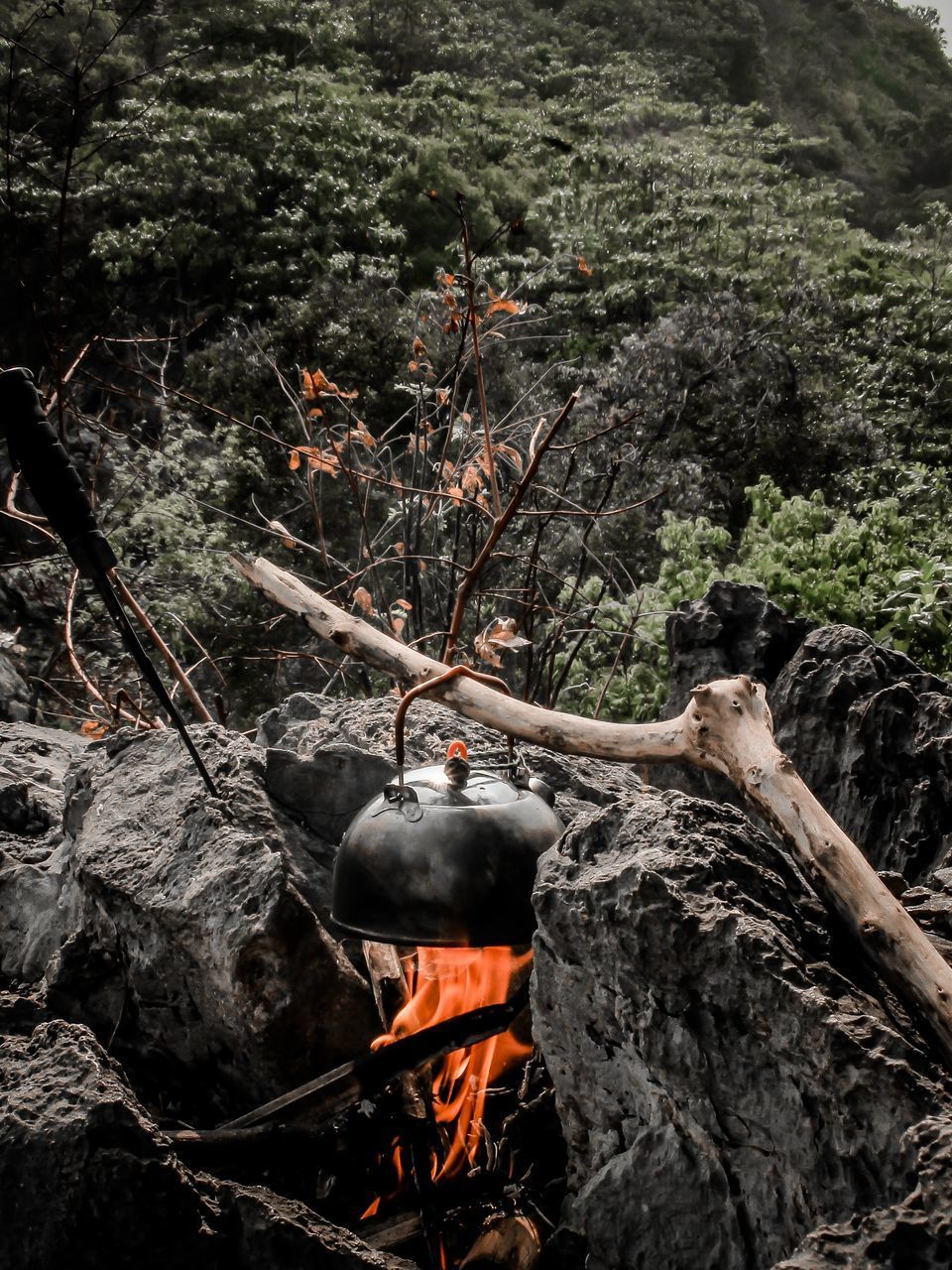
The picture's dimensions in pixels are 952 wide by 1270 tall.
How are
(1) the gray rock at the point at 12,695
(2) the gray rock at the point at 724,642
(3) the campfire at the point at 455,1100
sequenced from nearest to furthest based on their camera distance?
(3) the campfire at the point at 455,1100 → (2) the gray rock at the point at 724,642 → (1) the gray rock at the point at 12,695

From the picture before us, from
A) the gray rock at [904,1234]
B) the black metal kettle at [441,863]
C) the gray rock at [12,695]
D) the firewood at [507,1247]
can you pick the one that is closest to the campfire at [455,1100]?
the firewood at [507,1247]

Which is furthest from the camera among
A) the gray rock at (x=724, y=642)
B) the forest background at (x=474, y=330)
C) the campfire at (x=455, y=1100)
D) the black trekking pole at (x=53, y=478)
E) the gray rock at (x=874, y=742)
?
the forest background at (x=474, y=330)

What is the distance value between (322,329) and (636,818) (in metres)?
9.50

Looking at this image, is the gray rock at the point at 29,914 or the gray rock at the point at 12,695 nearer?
the gray rock at the point at 29,914

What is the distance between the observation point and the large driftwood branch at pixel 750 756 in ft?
6.63

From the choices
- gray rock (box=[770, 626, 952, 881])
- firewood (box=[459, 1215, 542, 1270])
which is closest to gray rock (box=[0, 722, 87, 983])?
firewood (box=[459, 1215, 542, 1270])

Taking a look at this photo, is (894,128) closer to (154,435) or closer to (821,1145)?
(154,435)

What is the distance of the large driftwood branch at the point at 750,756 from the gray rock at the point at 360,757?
177mm

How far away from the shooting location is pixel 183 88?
13.2 m

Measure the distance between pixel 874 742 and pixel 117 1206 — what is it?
237cm

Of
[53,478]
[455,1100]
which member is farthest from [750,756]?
[53,478]

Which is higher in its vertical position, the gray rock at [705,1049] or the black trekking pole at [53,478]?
the black trekking pole at [53,478]

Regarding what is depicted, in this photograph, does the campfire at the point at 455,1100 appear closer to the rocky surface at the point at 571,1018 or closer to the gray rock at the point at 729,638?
the rocky surface at the point at 571,1018

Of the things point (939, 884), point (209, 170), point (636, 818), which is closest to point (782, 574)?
point (939, 884)
